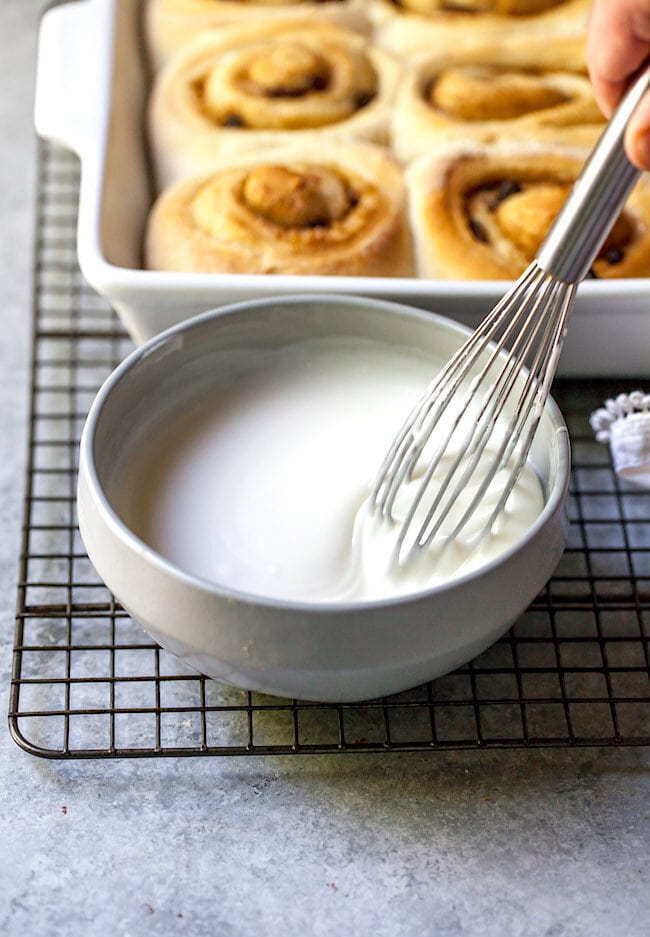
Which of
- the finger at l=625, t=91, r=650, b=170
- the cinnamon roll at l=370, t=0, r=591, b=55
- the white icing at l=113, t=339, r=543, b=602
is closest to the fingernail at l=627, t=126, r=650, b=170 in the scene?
the finger at l=625, t=91, r=650, b=170

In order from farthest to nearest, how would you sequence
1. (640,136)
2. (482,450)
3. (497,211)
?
1. (497,211)
2. (482,450)
3. (640,136)

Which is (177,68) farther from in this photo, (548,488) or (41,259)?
(548,488)

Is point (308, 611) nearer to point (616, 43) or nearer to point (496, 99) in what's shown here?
point (616, 43)

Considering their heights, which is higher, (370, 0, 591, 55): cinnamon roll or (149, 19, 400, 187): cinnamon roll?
(370, 0, 591, 55): cinnamon roll

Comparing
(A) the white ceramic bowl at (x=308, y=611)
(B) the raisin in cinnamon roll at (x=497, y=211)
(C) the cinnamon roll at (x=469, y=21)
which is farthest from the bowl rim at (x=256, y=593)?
(C) the cinnamon roll at (x=469, y=21)

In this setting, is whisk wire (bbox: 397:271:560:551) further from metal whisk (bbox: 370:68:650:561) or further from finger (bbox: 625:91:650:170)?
finger (bbox: 625:91:650:170)

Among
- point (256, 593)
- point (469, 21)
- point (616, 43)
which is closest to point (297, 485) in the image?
point (256, 593)
